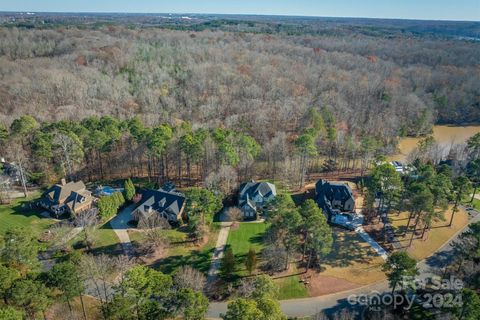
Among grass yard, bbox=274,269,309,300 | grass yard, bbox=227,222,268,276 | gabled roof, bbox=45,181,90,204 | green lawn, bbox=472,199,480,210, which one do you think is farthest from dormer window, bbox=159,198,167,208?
green lawn, bbox=472,199,480,210

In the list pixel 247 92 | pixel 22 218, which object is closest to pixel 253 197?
pixel 22 218

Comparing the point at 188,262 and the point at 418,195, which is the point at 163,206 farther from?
the point at 418,195

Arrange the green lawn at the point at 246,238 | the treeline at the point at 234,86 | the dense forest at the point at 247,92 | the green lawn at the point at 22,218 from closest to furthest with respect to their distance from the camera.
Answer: the green lawn at the point at 246,238 < the green lawn at the point at 22,218 < the dense forest at the point at 247,92 < the treeline at the point at 234,86

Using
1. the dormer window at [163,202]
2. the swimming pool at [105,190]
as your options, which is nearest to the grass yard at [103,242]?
the dormer window at [163,202]

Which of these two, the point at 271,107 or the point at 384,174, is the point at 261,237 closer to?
the point at 384,174

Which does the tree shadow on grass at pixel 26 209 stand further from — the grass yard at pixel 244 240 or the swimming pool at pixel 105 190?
the grass yard at pixel 244 240

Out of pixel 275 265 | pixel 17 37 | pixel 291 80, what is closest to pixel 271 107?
pixel 291 80
